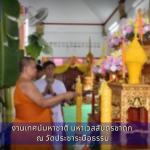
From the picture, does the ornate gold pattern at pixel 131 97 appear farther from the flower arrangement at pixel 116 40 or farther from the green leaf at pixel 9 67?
the flower arrangement at pixel 116 40

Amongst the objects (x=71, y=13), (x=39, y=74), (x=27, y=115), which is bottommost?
(x=27, y=115)

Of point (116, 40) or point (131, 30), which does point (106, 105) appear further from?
point (116, 40)

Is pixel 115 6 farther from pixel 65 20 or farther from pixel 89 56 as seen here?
pixel 65 20

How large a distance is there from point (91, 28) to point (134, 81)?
27.0 ft

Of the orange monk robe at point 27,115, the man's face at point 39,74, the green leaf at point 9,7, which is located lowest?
the orange monk robe at point 27,115

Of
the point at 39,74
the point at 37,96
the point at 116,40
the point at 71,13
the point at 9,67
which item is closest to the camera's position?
the point at 37,96

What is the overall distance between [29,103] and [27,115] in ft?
0.32

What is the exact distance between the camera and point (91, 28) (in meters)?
9.66

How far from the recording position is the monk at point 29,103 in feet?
5.73

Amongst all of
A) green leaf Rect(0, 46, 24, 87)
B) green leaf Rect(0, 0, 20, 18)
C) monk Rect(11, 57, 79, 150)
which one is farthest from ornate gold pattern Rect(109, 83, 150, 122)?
green leaf Rect(0, 0, 20, 18)

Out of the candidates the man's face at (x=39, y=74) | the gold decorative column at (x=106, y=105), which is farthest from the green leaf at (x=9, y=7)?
the man's face at (x=39, y=74)

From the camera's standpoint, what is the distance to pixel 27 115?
1.81 meters

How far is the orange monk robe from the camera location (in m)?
1.79

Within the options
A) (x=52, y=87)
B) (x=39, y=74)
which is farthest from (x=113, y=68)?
(x=39, y=74)
